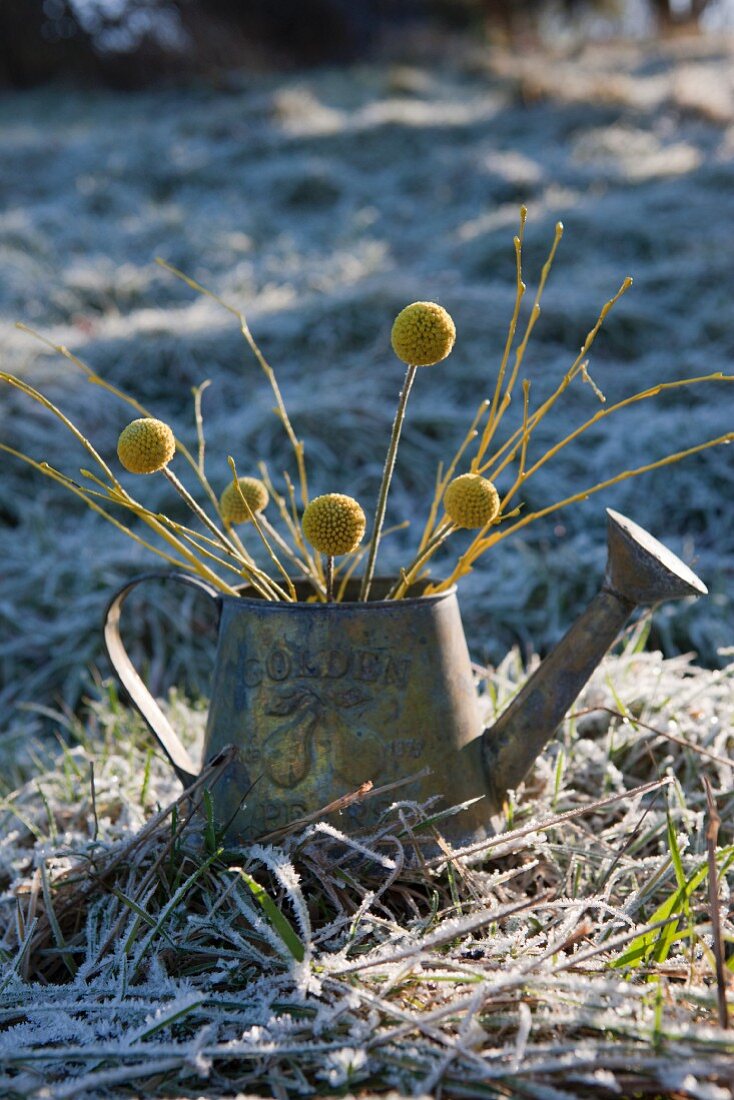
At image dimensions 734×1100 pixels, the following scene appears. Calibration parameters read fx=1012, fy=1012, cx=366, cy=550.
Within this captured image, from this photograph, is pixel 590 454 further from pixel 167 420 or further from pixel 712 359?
pixel 167 420

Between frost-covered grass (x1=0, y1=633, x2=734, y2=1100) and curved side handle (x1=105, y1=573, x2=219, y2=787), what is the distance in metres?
0.07

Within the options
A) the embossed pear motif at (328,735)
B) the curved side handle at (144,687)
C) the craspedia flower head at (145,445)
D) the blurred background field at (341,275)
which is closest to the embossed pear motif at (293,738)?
the embossed pear motif at (328,735)

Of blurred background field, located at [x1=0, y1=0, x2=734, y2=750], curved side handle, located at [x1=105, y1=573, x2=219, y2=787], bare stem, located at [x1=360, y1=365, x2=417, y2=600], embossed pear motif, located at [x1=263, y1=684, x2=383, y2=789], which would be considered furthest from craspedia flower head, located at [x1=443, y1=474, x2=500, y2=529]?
blurred background field, located at [x1=0, y1=0, x2=734, y2=750]

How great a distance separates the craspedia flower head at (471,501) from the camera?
0.92m

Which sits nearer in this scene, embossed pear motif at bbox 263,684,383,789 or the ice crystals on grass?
the ice crystals on grass

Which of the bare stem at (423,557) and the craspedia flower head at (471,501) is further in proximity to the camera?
the bare stem at (423,557)

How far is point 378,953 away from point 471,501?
0.41 meters

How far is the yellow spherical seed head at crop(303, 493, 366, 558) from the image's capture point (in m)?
A: 0.91

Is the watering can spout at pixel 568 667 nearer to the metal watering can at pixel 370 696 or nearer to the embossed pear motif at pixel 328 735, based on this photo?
the metal watering can at pixel 370 696

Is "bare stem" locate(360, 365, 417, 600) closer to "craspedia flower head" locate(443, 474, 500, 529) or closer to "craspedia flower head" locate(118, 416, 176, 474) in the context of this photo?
"craspedia flower head" locate(443, 474, 500, 529)

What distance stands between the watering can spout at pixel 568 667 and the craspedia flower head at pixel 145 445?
443 mm

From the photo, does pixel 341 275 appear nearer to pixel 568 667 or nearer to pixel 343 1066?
pixel 568 667

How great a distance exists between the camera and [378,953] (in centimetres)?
90

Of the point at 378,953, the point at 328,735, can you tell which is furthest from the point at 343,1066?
the point at 328,735
